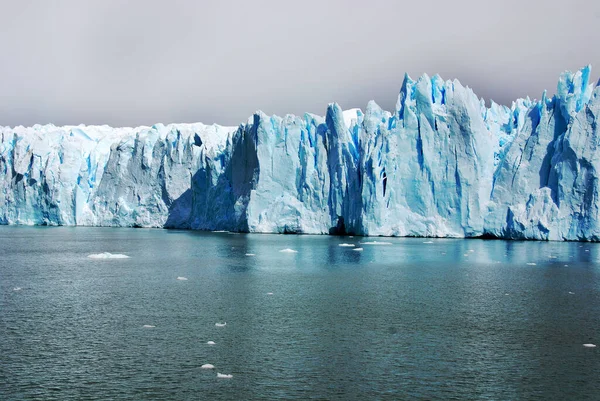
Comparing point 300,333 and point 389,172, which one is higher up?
point 389,172

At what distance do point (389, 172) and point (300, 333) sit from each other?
1134 inches

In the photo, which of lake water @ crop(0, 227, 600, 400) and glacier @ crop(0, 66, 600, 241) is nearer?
lake water @ crop(0, 227, 600, 400)

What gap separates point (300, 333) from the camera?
32.6ft

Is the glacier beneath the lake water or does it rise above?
above

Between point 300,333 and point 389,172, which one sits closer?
point 300,333

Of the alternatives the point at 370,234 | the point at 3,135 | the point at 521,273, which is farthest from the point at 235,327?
the point at 3,135

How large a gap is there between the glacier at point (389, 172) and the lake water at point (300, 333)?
49.7ft

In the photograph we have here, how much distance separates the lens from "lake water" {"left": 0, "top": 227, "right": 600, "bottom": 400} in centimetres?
719

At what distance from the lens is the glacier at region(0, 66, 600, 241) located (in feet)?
111

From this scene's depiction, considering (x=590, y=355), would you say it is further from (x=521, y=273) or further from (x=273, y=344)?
(x=521, y=273)

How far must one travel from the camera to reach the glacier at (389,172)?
111 ft

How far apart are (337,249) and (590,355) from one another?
65.0 feet

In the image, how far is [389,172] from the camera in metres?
37.8

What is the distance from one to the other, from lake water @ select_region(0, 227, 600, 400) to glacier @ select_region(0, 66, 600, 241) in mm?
15142
